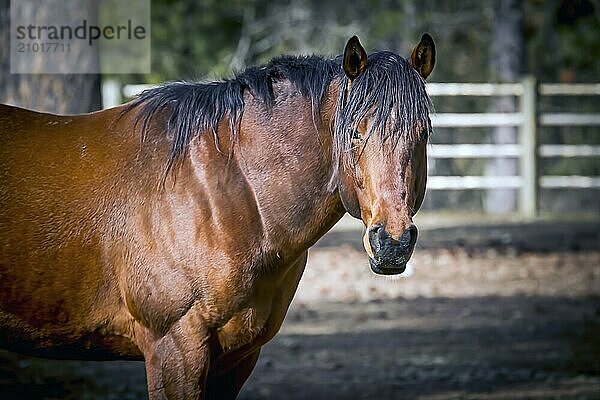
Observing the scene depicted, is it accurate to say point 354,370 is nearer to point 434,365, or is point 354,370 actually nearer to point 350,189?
point 434,365

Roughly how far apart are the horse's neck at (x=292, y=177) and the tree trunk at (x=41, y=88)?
274 cm

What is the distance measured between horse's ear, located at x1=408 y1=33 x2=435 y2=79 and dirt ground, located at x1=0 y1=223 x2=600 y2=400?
105 inches

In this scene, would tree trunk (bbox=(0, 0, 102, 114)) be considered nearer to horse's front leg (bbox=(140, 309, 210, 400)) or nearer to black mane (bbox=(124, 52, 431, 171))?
black mane (bbox=(124, 52, 431, 171))

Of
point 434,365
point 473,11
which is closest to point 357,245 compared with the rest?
A: point 434,365

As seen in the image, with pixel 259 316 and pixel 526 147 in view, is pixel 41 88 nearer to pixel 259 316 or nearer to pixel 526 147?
pixel 259 316

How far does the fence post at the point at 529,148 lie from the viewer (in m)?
13.7

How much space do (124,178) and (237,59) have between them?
14635 millimetres

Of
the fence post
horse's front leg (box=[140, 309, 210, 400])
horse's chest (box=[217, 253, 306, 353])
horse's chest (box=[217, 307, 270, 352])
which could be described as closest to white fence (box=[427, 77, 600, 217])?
the fence post

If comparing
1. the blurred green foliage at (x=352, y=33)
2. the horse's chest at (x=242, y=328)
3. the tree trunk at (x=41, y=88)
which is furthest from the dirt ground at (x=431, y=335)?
the blurred green foliage at (x=352, y=33)

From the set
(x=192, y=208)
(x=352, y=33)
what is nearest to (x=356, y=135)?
(x=192, y=208)

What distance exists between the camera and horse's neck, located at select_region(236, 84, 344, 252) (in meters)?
3.66

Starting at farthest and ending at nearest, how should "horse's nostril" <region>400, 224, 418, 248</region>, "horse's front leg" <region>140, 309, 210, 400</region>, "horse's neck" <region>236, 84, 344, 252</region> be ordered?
"horse's neck" <region>236, 84, 344, 252</region> → "horse's front leg" <region>140, 309, 210, 400</region> → "horse's nostril" <region>400, 224, 418, 248</region>

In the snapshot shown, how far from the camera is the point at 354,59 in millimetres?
3471

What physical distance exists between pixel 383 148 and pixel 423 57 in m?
0.46
